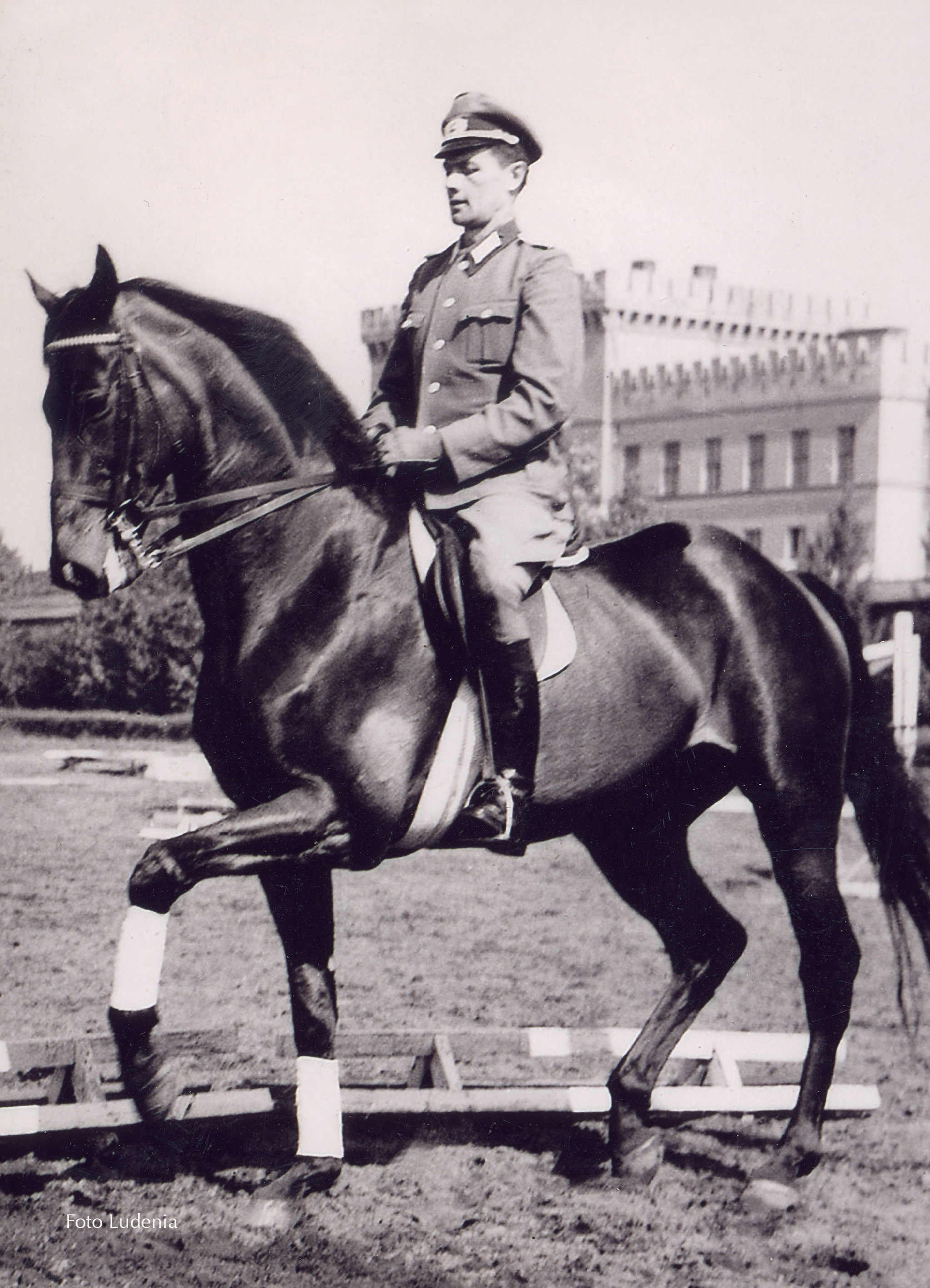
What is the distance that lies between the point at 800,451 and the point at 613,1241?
102ft

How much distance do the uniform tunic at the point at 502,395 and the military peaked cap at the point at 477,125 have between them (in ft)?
0.84

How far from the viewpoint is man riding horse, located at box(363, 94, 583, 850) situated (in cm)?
418

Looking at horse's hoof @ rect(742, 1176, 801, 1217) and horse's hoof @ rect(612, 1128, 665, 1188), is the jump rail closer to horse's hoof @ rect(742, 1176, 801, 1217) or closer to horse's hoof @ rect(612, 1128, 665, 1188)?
horse's hoof @ rect(612, 1128, 665, 1188)

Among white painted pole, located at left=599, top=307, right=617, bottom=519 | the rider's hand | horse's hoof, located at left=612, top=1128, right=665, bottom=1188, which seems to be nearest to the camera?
the rider's hand

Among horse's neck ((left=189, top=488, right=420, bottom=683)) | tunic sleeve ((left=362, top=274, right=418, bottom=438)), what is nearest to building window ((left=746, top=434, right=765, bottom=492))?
tunic sleeve ((left=362, top=274, right=418, bottom=438))

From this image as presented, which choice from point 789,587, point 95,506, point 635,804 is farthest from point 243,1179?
point 789,587

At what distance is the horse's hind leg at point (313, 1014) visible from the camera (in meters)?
4.15

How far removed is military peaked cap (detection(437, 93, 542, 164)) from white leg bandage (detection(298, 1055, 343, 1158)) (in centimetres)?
267

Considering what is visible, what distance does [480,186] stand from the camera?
4.34 metres

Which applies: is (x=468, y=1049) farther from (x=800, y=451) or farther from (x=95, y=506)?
(x=800, y=451)

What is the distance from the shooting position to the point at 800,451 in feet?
111

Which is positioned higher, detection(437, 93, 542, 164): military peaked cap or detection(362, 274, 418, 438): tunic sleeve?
detection(437, 93, 542, 164): military peaked cap

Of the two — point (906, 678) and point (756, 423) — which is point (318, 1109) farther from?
point (756, 423)

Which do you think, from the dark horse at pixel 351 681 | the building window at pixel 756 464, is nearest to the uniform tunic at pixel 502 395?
the dark horse at pixel 351 681
